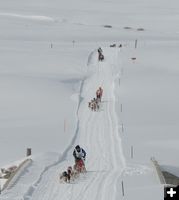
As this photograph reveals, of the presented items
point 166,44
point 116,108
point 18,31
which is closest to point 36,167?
point 116,108

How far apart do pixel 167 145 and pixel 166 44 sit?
3692 centimetres

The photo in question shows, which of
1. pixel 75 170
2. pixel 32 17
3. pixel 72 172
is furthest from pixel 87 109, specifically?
pixel 32 17

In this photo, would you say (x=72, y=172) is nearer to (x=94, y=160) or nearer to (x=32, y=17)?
(x=94, y=160)

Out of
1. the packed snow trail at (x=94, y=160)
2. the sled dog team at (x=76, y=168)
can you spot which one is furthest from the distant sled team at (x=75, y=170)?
the packed snow trail at (x=94, y=160)

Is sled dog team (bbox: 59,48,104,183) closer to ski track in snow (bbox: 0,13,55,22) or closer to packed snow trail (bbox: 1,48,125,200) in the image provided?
Result: packed snow trail (bbox: 1,48,125,200)

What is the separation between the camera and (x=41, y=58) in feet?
167

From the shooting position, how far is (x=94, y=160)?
2277cm

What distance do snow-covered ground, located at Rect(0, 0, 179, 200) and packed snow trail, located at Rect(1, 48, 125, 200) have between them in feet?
0.11

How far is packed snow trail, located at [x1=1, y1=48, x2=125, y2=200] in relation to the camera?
17625mm

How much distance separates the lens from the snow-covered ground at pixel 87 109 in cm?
1939

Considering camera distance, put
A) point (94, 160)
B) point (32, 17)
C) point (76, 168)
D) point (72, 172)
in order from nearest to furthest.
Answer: point (72, 172), point (76, 168), point (94, 160), point (32, 17)

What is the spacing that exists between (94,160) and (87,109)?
9773 mm

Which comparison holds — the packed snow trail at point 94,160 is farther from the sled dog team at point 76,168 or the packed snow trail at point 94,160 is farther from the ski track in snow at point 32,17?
the ski track in snow at point 32,17

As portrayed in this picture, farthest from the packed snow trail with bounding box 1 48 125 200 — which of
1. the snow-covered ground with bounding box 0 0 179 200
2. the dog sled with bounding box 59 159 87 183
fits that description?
the dog sled with bounding box 59 159 87 183
